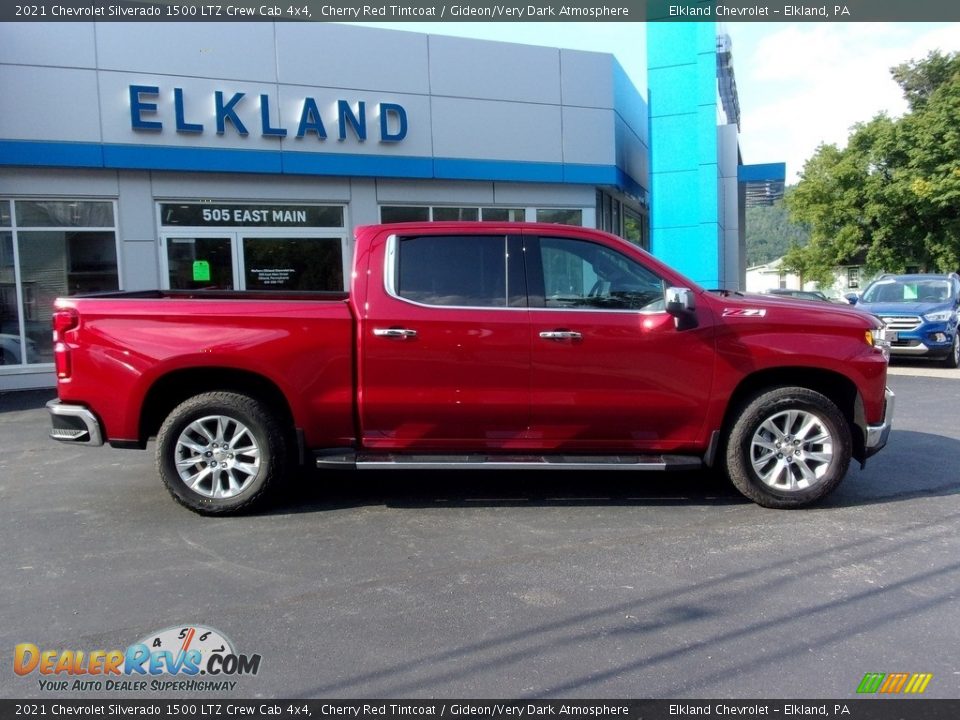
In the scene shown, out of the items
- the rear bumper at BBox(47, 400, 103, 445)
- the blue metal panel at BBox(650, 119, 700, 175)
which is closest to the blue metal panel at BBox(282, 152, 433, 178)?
the blue metal panel at BBox(650, 119, 700, 175)

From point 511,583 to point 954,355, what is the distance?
12.4 meters

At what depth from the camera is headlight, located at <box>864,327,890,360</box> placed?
17.2 ft

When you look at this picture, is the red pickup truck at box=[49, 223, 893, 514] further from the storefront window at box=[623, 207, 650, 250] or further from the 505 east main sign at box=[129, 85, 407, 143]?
the storefront window at box=[623, 207, 650, 250]


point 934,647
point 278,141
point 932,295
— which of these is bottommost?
point 934,647

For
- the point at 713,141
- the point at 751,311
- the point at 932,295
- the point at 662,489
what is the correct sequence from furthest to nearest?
the point at 713,141
the point at 932,295
the point at 662,489
the point at 751,311

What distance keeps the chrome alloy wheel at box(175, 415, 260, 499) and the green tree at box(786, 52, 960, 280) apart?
3560 centimetres

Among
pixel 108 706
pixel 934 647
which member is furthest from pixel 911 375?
pixel 108 706

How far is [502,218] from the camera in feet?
48.8

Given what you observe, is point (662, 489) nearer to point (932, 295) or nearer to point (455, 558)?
point (455, 558)

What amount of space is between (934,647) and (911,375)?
34.3 ft

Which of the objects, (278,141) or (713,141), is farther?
(713,141)

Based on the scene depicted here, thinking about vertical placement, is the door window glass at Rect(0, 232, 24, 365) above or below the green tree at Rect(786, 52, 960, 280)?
below

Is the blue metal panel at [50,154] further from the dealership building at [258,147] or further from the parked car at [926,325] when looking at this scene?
the parked car at [926,325]

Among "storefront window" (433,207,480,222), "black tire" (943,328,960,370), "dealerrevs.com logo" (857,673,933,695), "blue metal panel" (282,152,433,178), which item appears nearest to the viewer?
"dealerrevs.com logo" (857,673,933,695)
